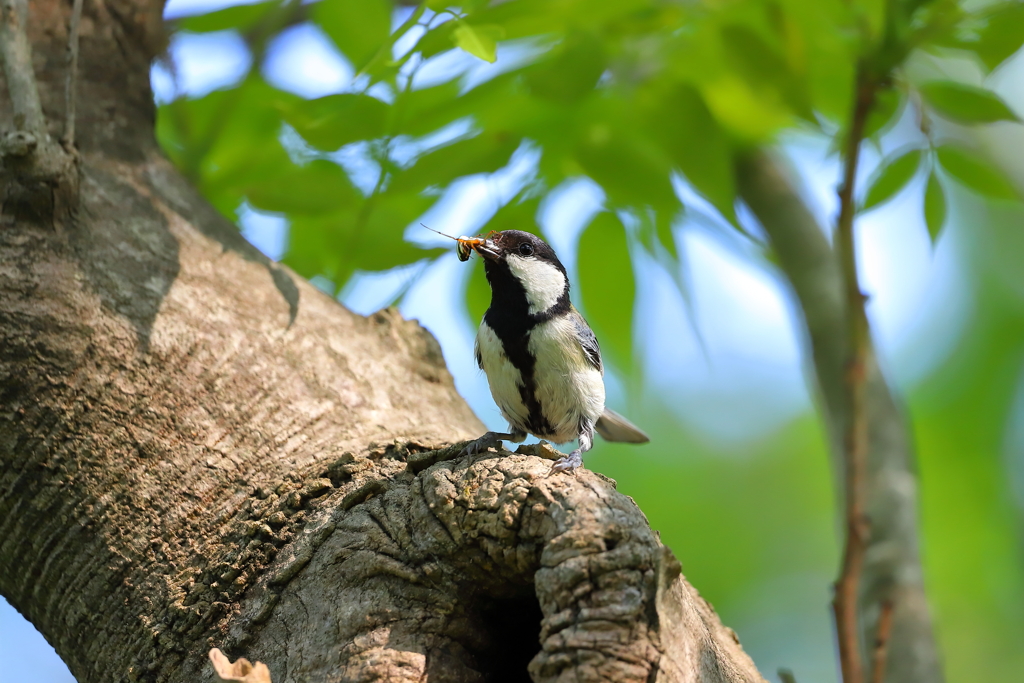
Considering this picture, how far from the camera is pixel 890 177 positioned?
242 centimetres

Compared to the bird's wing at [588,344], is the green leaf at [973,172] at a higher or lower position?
higher

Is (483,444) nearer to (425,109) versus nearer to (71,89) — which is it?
(425,109)

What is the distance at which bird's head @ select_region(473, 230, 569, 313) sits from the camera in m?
3.08

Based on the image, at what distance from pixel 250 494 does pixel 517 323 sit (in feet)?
4.34

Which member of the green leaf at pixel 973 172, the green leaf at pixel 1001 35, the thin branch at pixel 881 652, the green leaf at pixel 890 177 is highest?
the green leaf at pixel 1001 35

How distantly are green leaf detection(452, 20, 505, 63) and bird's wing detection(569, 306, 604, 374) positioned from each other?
1345 mm

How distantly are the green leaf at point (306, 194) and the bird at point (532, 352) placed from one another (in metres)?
0.54

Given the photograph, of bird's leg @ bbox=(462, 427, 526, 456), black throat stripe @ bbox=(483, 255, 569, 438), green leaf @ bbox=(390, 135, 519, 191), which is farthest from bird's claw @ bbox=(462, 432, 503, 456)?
green leaf @ bbox=(390, 135, 519, 191)

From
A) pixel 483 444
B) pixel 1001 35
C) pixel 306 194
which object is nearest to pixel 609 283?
pixel 483 444

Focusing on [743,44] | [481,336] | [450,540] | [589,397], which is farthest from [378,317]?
[743,44]

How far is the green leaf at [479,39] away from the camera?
190 centimetres

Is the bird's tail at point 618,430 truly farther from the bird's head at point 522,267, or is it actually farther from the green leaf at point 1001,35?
the green leaf at point 1001,35

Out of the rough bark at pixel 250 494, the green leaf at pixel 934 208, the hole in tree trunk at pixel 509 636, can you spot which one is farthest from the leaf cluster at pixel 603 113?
the hole in tree trunk at pixel 509 636

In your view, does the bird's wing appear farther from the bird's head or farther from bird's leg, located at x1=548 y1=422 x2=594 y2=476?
bird's leg, located at x1=548 y1=422 x2=594 y2=476
